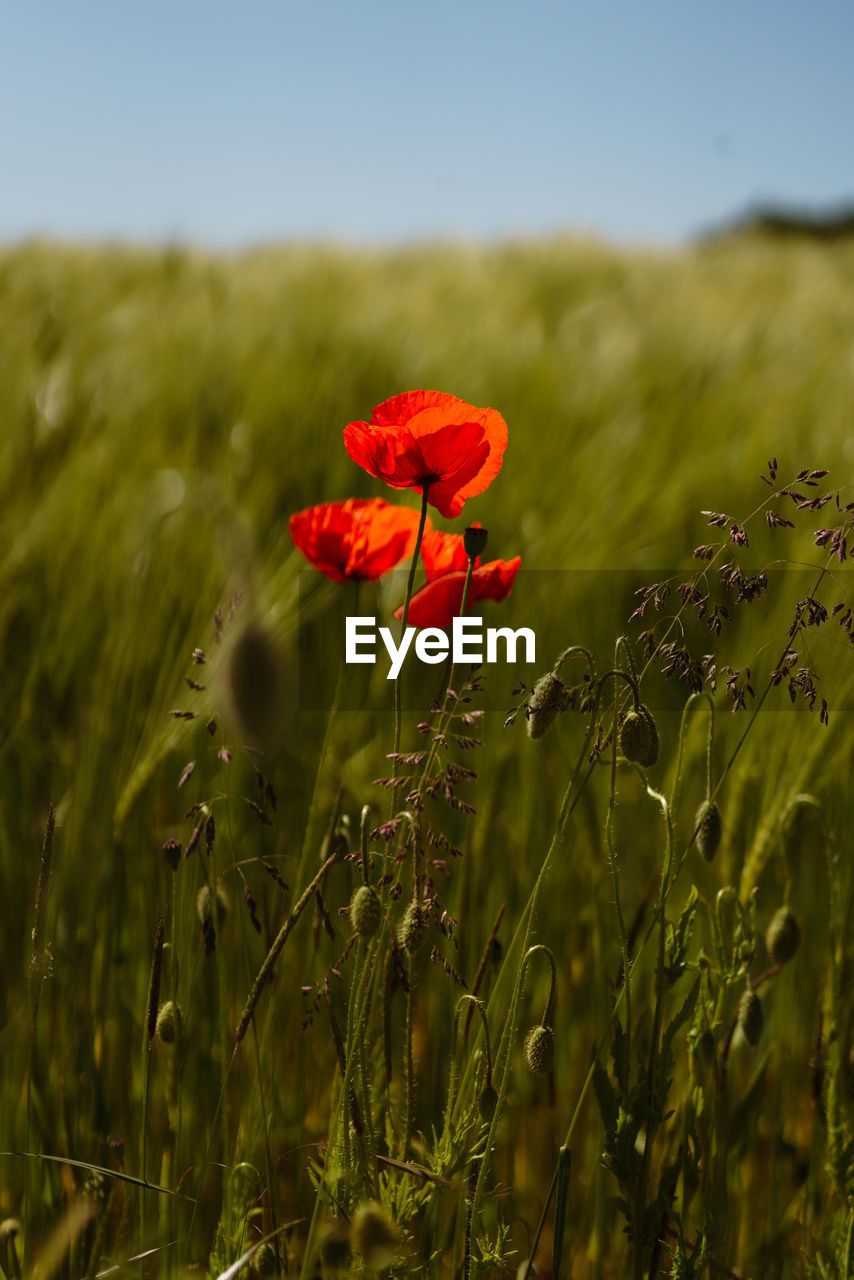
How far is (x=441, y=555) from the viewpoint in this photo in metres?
0.54

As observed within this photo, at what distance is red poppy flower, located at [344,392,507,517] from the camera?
489mm

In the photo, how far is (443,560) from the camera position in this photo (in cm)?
54

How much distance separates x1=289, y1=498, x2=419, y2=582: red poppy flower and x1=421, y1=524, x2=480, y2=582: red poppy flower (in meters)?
0.01

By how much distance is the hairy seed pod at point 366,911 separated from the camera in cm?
44

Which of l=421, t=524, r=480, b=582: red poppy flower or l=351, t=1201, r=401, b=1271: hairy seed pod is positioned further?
l=421, t=524, r=480, b=582: red poppy flower

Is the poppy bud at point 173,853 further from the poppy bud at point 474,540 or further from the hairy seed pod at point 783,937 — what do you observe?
the hairy seed pod at point 783,937

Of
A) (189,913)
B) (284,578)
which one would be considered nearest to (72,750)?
(284,578)

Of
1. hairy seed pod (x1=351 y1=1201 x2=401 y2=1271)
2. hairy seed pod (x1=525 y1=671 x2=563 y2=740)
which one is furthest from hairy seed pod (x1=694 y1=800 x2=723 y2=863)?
hairy seed pod (x1=351 y1=1201 x2=401 y2=1271)

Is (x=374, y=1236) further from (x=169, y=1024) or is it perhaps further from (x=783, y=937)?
(x=783, y=937)

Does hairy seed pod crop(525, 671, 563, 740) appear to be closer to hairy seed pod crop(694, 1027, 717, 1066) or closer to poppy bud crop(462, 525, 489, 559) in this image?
poppy bud crop(462, 525, 489, 559)

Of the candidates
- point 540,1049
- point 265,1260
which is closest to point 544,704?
point 540,1049

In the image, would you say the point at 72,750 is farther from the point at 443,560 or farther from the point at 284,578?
the point at 443,560

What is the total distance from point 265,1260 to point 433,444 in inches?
15.9

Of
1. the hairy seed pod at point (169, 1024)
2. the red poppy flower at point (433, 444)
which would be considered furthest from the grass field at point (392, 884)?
the red poppy flower at point (433, 444)
